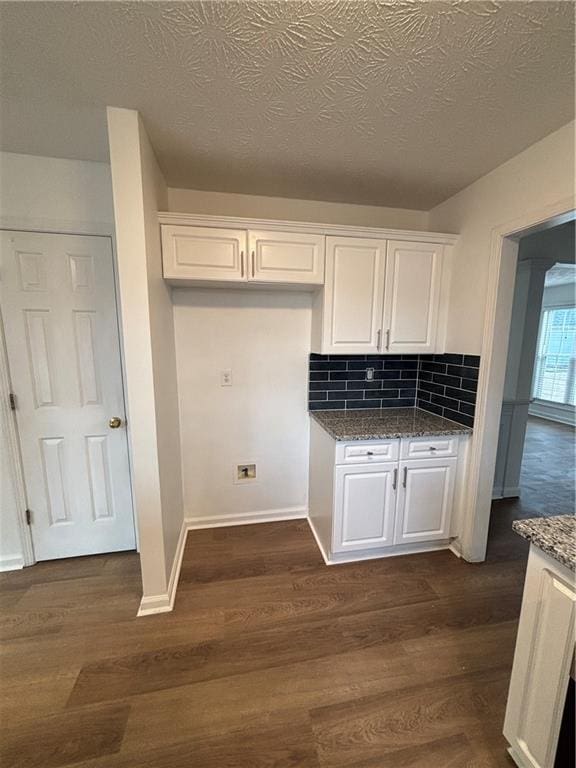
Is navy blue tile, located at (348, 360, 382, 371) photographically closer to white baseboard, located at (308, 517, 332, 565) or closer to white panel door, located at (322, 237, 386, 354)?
white panel door, located at (322, 237, 386, 354)

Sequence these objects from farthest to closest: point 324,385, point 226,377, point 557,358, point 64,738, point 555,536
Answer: point 557,358 → point 324,385 → point 226,377 → point 64,738 → point 555,536

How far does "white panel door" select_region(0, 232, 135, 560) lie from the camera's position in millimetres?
1862

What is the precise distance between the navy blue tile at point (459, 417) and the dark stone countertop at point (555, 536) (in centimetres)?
101

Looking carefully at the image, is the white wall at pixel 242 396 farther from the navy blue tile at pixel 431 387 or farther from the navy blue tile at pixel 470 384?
the navy blue tile at pixel 470 384

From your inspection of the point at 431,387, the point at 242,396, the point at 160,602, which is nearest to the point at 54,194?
the point at 242,396

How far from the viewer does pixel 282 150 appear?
1.66 metres

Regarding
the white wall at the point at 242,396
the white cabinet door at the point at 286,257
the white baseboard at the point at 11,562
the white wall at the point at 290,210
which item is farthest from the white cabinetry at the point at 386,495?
the white baseboard at the point at 11,562

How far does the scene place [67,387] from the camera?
1982mm

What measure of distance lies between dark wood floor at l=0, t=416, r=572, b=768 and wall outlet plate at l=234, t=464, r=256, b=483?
0.55 m

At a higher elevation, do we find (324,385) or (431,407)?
(324,385)

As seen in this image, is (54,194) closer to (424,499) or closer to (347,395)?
(347,395)

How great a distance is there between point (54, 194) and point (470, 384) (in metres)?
2.84

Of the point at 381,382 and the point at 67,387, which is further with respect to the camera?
the point at 381,382

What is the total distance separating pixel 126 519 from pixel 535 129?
329 centimetres
